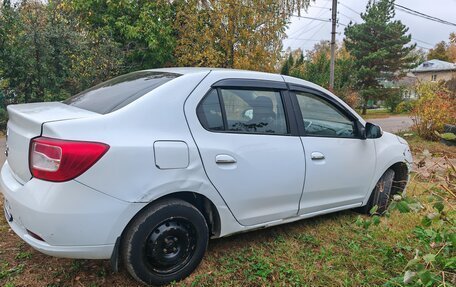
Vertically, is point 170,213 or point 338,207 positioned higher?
point 170,213

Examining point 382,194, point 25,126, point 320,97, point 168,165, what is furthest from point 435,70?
point 25,126

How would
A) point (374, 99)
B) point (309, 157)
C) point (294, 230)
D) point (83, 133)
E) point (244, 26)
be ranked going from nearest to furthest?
point (83, 133) < point (309, 157) < point (294, 230) < point (244, 26) < point (374, 99)

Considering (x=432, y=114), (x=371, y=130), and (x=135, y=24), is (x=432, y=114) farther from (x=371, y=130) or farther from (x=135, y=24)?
(x=135, y=24)

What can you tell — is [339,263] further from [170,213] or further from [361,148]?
[170,213]

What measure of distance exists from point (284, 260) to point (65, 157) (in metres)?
1.94

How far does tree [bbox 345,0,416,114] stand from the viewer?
80.4 feet

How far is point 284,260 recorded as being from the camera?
9.77 feet

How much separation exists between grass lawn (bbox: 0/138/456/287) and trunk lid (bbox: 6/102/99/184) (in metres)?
0.82

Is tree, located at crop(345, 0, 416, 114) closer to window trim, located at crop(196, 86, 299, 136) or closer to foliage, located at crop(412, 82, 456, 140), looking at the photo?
foliage, located at crop(412, 82, 456, 140)

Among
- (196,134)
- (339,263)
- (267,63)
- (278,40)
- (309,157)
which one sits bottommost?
(339,263)

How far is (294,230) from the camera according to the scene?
11.8 ft

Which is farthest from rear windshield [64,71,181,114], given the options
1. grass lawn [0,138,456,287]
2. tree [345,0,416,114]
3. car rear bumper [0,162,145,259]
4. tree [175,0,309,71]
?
tree [345,0,416,114]

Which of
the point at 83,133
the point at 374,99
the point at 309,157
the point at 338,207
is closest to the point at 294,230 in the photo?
the point at 338,207

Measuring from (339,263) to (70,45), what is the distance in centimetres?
696
